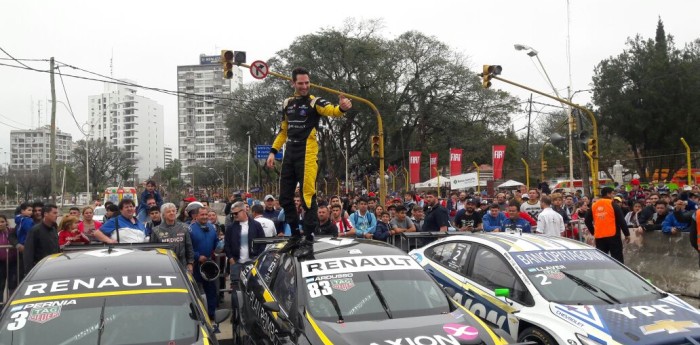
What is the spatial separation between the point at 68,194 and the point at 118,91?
45609 mm

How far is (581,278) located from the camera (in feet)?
19.7

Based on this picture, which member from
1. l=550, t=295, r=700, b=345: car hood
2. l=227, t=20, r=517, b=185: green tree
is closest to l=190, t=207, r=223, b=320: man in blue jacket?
l=550, t=295, r=700, b=345: car hood

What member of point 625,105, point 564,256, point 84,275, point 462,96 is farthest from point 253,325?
point 462,96

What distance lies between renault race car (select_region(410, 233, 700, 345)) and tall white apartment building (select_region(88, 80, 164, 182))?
13858cm

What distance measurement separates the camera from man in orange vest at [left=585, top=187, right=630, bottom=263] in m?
9.55

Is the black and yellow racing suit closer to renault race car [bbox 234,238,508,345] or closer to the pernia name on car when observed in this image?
renault race car [bbox 234,238,508,345]

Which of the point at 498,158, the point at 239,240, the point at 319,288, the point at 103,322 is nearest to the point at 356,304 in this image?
the point at 319,288

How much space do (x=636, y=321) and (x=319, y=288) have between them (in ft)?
9.16

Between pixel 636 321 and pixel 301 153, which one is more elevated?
pixel 301 153

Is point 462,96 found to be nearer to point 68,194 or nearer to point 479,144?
point 479,144

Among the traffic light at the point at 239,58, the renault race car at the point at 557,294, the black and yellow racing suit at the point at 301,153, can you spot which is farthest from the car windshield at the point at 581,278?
the traffic light at the point at 239,58

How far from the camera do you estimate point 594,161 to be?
20281mm

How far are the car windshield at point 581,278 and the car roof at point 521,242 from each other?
0.13 metres

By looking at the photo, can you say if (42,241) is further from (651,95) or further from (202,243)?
(651,95)
